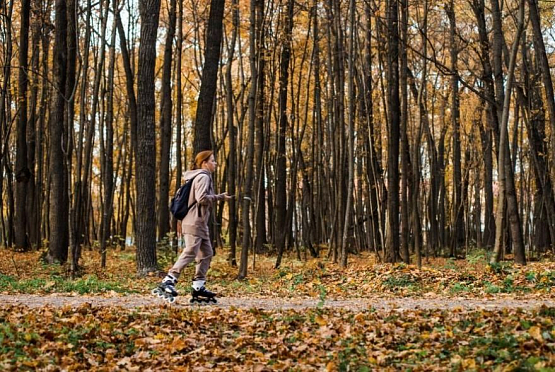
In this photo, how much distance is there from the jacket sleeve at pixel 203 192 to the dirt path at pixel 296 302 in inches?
58.9

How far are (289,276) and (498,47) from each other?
25.0 ft

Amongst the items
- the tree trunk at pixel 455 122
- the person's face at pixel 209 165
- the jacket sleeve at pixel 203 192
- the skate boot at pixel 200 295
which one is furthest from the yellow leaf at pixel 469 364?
the tree trunk at pixel 455 122

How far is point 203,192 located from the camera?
10.1m

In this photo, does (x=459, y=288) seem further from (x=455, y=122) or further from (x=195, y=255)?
(x=455, y=122)

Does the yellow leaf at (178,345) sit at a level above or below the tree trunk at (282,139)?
below

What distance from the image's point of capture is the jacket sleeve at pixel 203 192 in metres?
10.1

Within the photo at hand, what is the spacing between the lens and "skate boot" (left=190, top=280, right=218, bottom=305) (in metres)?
10.5

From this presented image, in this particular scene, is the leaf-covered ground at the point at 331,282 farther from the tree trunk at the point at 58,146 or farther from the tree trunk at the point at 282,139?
the tree trunk at the point at 282,139

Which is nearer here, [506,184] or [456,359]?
[456,359]

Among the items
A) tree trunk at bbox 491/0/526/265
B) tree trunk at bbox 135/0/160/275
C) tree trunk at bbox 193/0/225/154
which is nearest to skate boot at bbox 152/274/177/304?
tree trunk at bbox 135/0/160/275

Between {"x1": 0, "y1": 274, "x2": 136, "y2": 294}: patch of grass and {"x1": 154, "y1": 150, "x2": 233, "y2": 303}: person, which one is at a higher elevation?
{"x1": 154, "y1": 150, "x2": 233, "y2": 303}: person

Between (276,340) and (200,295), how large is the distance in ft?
9.91

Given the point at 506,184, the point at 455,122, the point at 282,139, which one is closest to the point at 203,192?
the point at 506,184

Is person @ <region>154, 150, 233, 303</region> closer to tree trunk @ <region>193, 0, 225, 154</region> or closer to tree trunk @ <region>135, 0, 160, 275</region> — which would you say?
tree trunk @ <region>135, 0, 160, 275</region>
